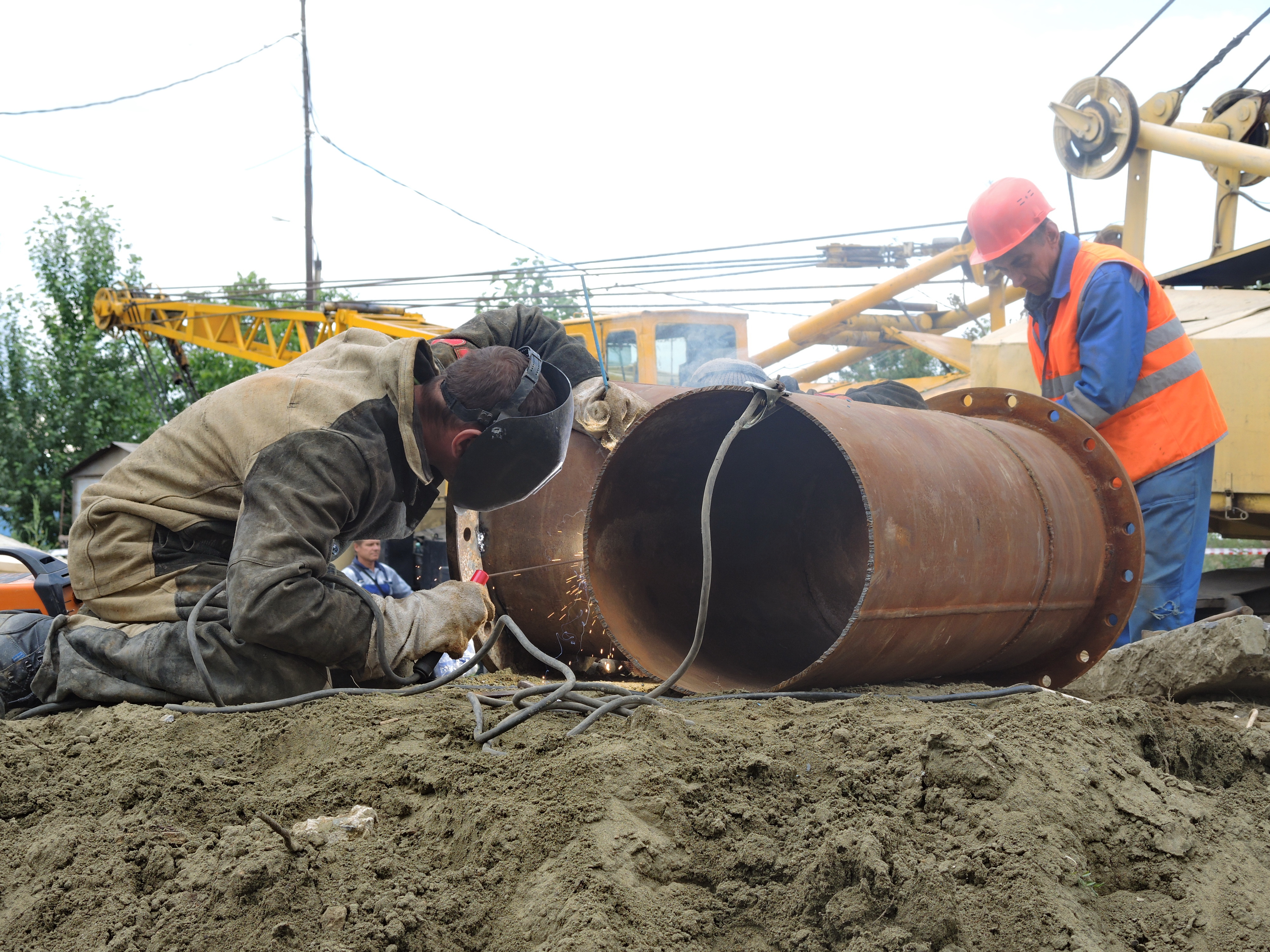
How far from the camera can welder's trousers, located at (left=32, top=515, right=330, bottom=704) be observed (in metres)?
2.43

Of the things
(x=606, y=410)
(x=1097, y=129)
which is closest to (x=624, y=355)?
(x=1097, y=129)

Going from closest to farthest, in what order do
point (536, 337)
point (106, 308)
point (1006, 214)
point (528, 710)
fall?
point (528, 710)
point (536, 337)
point (1006, 214)
point (106, 308)

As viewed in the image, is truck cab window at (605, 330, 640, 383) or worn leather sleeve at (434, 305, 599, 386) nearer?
worn leather sleeve at (434, 305, 599, 386)

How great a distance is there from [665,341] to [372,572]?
4.17 m


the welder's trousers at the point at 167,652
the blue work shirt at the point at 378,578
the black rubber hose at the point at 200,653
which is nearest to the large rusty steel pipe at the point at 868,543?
the welder's trousers at the point at 167,652

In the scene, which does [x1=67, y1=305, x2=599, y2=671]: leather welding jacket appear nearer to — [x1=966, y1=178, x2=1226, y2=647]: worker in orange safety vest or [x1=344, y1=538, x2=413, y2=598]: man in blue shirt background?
[x1=966, y1=178, x2=1226, y2=647]: worker in orange safety vest

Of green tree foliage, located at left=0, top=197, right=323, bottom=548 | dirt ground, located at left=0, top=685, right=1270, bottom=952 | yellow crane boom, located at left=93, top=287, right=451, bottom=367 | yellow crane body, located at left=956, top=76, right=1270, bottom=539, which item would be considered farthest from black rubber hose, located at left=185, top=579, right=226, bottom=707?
green tree foliage, located at left=0, top=197, right=323, bottom=548

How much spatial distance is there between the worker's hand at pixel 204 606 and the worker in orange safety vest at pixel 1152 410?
9.26 feet

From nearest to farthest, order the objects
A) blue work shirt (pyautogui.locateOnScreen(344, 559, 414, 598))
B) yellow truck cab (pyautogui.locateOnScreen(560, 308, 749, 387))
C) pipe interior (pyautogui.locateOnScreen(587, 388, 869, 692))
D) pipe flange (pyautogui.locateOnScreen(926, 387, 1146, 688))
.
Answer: pipe flange (pyautogui.locateOnScreen(926, 387, 1146, 688)) < pipe interior (pyautogui.locateOnScreen(587, 388, 869, 692)) < blue work shirt (pyautogui.locateOnScreen(344, 559, 414, 598)) < yellow truck cab (pyautogui.locateOnScreen(560, 308, 749, 387))

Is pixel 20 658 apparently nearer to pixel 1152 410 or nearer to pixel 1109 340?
pixel 1109 340

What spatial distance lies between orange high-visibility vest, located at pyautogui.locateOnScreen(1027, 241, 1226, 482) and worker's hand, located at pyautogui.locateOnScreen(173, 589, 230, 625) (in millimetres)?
2908

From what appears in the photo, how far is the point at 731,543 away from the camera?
3643mm

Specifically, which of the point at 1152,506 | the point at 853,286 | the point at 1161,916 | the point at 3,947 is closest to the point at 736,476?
the point at 1152,506

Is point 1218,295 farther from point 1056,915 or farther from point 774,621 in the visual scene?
point 1056,915
